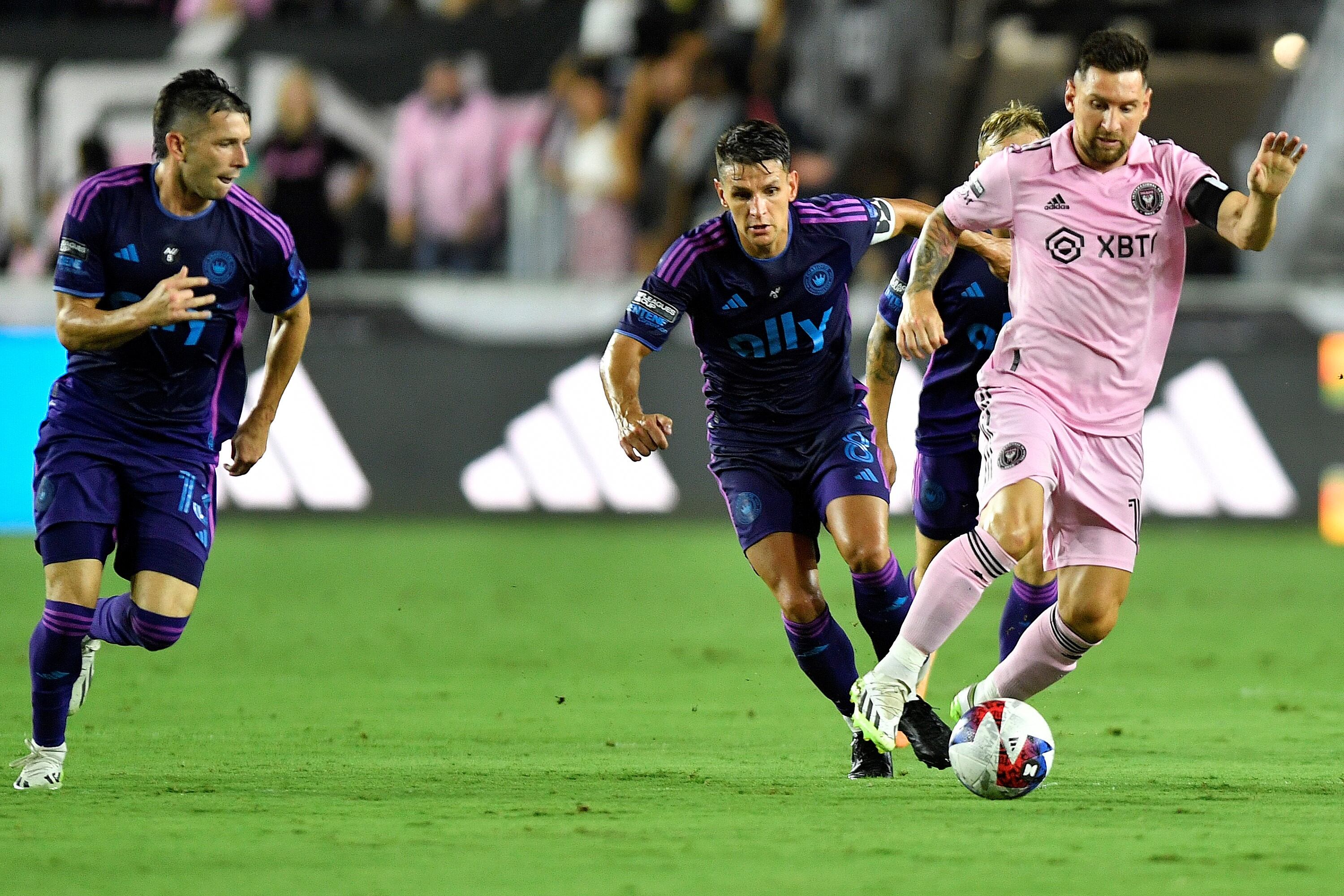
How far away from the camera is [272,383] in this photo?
696cm

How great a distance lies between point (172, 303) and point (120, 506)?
0.85 meters

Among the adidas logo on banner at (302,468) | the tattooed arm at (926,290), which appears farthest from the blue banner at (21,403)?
the tattooed arm at (926,290)

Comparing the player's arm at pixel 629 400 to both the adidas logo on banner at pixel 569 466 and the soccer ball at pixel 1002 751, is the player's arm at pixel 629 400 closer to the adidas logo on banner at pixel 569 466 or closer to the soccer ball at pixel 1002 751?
the soccer ball at pixel 1002 751

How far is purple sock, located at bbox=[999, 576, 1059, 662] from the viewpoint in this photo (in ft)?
25.2

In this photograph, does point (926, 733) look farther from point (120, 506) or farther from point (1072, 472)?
point (120, 506)

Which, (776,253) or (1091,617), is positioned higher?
(776,253)

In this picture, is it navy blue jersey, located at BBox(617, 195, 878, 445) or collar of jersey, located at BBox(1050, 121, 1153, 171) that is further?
navy blue jersey, located at BBox(617, 195, 878, 445)

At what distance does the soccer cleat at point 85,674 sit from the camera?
6.61m

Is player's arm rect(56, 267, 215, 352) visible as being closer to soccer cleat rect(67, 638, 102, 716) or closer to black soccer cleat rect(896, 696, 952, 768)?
soccer cleat rect(67, 638, 102, 716)

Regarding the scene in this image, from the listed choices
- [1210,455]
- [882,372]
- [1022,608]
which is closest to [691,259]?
[882,372]

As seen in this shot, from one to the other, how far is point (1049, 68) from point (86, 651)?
1421cm

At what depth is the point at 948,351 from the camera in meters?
7.66

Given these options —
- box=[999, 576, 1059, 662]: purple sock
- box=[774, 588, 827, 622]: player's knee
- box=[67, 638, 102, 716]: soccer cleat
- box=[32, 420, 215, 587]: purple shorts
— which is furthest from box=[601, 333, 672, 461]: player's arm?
box=[67, 638, 102, 716]: soccer cleat

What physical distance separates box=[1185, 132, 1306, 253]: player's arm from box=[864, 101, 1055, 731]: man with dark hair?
49.3 inches
